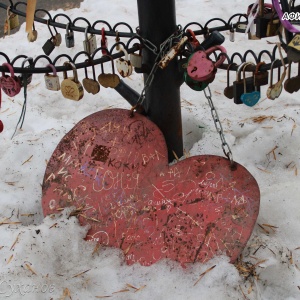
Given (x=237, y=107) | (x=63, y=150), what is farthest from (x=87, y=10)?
(x=63, y=150)

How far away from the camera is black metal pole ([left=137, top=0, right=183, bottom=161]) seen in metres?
1.61

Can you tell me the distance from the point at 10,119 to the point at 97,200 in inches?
38.4

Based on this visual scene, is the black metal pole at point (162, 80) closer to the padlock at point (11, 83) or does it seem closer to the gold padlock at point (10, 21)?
the padlock at point (11, 83)

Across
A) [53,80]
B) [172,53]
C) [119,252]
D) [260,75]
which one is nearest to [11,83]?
[53,80]

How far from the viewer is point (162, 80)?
170cm

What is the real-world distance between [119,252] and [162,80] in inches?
23.6

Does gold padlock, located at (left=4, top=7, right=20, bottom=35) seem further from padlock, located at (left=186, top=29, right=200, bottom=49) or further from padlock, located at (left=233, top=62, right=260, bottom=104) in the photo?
padlock, located at (left=233, top=62, right=260, bottom=104)

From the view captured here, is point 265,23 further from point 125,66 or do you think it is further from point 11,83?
point 11,83

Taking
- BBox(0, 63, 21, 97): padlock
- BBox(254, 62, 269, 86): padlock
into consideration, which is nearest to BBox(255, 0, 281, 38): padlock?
BBox(254, 62, 269, 86): padlock

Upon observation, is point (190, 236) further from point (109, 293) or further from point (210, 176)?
point (109, 293)

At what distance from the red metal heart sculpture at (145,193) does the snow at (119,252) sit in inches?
2.1

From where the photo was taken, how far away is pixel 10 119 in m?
2.44

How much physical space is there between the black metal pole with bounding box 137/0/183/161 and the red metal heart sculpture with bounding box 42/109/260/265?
0.11 meters

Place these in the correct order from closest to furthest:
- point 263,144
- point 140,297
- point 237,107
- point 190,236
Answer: point 140,297
point 190,236
point 263,144
point 237,107
